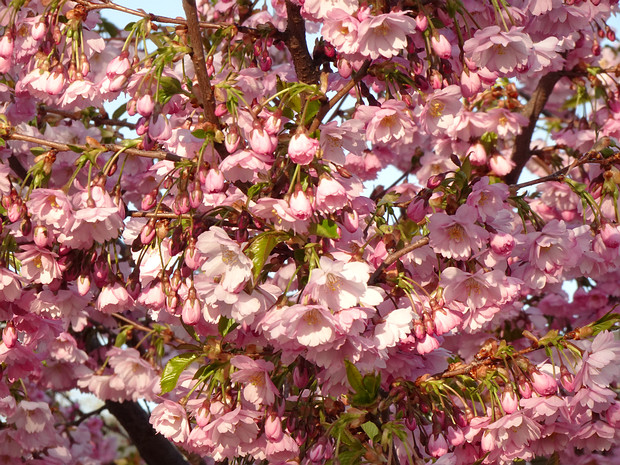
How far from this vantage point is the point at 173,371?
8.33 feet

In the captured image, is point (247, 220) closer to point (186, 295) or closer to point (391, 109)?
point (186, 295)

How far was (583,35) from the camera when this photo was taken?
4176 millimetres

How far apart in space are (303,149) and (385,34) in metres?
0.49

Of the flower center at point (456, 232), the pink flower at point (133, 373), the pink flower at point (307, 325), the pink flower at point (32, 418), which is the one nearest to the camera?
the pink flower at point (307, 325)

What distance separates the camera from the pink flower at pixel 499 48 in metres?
2.42

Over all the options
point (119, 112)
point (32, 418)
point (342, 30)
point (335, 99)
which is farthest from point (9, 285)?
point (119, 112)

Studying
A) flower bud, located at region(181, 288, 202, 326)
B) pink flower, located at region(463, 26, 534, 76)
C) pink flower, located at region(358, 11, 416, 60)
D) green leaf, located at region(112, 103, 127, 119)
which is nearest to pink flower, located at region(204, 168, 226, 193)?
flower bud, located at region(181, 288, 202, 326)

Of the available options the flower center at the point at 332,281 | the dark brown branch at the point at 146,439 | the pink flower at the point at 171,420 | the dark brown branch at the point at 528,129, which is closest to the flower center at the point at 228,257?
the flower center at the point at 332,281

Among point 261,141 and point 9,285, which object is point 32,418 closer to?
point 9,285

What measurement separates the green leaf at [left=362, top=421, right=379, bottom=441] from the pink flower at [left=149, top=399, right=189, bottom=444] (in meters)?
0.66

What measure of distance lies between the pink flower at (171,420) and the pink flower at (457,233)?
1005 mm

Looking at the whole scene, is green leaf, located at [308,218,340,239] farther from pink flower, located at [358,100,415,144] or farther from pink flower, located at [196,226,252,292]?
pink flower, located at [358,100,415,144]

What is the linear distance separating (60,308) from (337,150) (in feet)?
4.06

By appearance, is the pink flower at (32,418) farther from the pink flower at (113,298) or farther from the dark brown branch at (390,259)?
the dark brown branch at (390,259)
